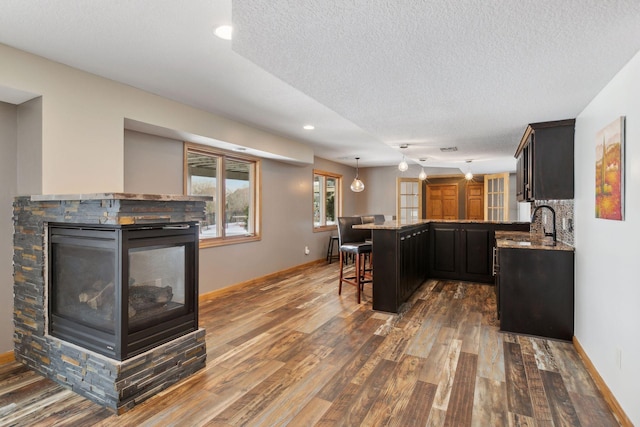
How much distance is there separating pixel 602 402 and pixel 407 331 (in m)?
1.52

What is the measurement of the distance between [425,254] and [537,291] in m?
2.26

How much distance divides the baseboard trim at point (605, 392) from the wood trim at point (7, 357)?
4.23 meters

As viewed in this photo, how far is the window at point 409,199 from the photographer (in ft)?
28.5

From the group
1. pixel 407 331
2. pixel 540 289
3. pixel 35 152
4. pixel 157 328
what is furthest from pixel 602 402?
pixel 35 152

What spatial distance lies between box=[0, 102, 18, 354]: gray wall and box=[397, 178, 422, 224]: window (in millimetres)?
7422

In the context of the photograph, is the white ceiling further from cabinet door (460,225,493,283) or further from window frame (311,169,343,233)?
window frame (311,169,343,233)

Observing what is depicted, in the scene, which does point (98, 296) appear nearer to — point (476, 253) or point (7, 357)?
point (7, 357)

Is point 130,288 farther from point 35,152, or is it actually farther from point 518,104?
point 518,104

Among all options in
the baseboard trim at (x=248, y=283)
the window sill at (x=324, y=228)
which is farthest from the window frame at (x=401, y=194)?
the baseboard trim at (x=248, y=283)

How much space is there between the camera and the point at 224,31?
7.10 feet

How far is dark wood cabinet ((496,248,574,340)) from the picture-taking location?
10.0 feet

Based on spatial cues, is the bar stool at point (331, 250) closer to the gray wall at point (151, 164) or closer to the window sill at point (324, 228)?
the window sill at point (324, 228)

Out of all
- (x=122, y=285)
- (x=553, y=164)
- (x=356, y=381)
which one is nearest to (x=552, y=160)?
(x=553, y=164)

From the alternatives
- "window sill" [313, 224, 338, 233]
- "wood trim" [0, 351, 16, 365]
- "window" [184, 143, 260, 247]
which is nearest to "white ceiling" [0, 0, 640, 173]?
"window" [184, 143, 260, 247]
